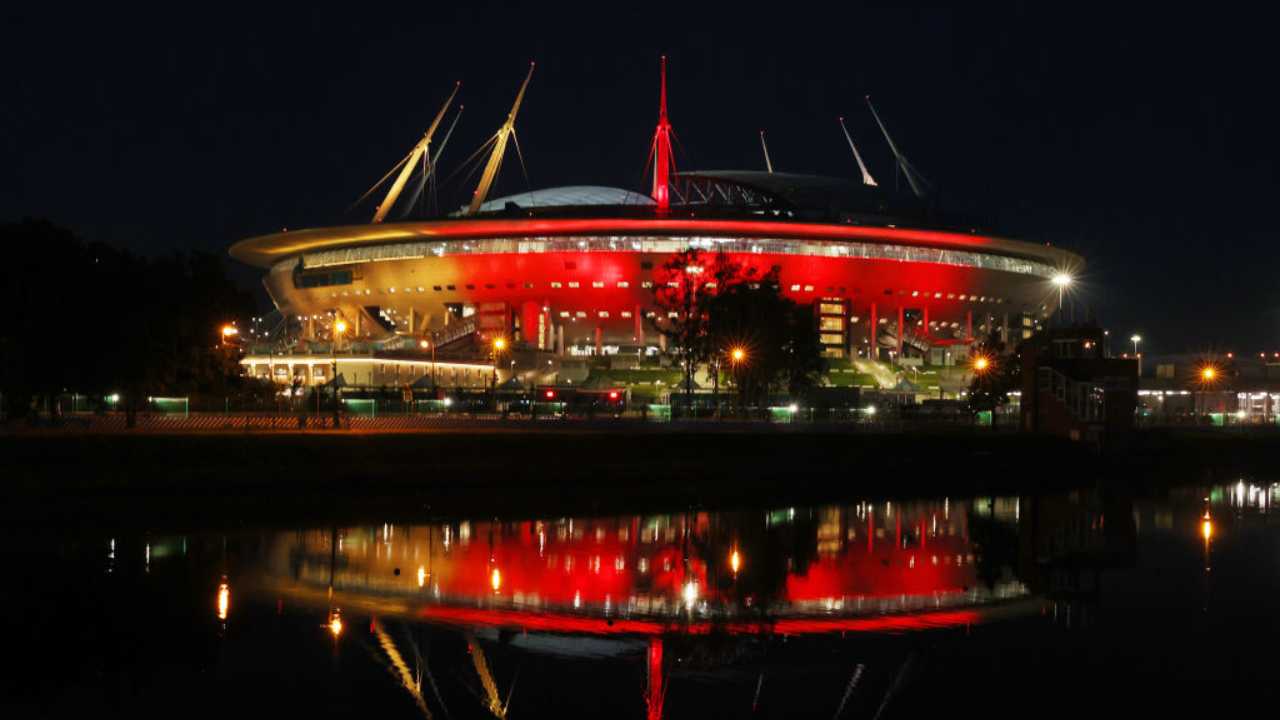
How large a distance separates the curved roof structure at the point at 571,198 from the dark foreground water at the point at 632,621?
69.4 meters

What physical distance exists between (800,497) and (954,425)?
13.7 m

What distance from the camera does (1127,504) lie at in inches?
1435

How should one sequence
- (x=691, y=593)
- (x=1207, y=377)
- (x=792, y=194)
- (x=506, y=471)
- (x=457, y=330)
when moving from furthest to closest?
(x=792, y=194) < (x=457, y=330) < (x=1207, y=377) < (x=506, y=471) < (x=691, y=593)

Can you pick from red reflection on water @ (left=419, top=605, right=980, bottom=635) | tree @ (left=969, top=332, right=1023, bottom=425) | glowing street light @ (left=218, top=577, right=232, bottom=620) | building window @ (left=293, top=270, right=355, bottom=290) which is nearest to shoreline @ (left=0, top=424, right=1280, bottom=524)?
glowing street light @ (left=218, top=577, right=232, bottom=620)

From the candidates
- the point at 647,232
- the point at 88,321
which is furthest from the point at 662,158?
the point at 88,321

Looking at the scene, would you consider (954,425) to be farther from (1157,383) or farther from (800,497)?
(1157,383)

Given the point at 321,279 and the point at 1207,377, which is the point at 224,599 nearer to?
the point at 1207,377

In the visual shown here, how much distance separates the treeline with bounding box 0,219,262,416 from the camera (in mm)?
35812

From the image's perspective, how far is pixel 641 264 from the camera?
8725 cm

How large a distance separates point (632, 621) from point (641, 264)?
69.6 m

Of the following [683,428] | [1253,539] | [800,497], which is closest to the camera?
[1253,539]

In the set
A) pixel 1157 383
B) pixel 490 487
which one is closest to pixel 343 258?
pixel 1157 383

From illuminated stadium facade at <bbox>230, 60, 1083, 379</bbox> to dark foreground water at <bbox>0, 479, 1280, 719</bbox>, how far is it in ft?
182

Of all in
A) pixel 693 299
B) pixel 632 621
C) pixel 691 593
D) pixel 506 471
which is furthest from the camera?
pixel 693 299
